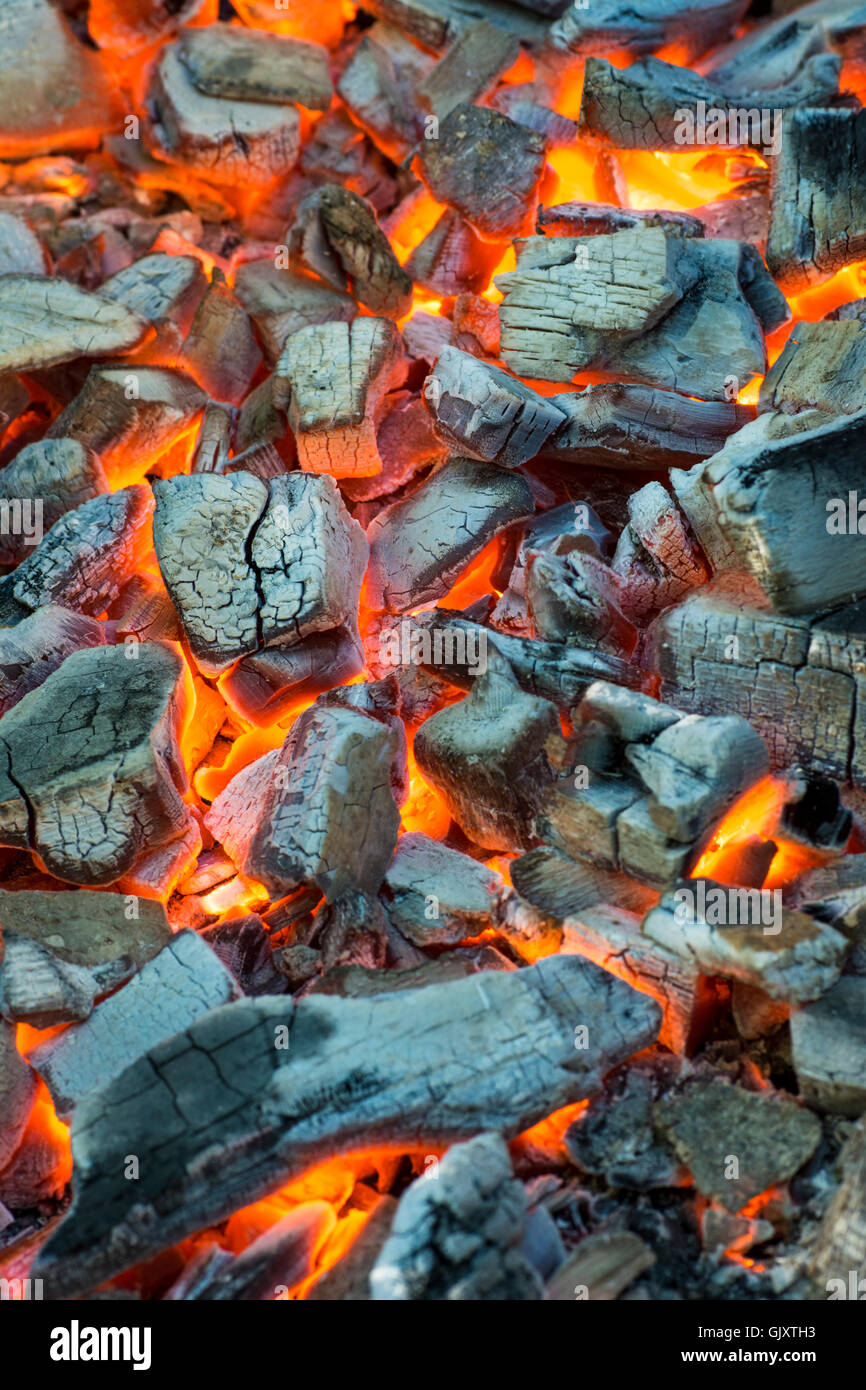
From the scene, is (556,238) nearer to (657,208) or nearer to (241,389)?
(657,208)

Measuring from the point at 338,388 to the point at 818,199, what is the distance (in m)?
1.58

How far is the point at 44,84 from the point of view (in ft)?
14.6

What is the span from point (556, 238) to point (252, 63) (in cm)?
160

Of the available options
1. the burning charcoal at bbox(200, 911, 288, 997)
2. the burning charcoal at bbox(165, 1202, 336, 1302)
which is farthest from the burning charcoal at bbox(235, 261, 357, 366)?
the burning charcoal at bbox(165, 1202, 336, 1302)

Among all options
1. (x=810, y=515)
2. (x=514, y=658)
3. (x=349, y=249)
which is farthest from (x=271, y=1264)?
(x=349, y=249)

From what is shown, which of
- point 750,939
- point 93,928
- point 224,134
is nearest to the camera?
point 750,939

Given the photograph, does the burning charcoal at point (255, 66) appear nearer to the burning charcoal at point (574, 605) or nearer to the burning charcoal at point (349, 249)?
the burning charcoal at point (349, 249)

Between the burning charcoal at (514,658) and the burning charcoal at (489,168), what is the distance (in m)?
1.50

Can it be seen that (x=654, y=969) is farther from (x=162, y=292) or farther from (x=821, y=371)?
(x=162, y=292)

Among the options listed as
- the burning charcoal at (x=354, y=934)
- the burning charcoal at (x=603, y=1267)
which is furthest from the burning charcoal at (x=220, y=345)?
the burning charcoal at (x=603, y=1267)

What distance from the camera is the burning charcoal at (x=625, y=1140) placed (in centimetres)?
217

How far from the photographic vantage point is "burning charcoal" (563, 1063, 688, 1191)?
2172mm

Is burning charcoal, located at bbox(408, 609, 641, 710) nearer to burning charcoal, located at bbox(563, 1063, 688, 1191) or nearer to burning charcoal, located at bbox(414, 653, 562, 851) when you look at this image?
burning charcoal, located at bbox(414, 653, 562, 851)

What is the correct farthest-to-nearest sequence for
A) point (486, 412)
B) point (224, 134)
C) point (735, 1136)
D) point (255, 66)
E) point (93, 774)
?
1. point (255, 66)
2. point (224, 134)
3. point (486, 412)
4. point (93, 774)
5. point (735, 1136)
